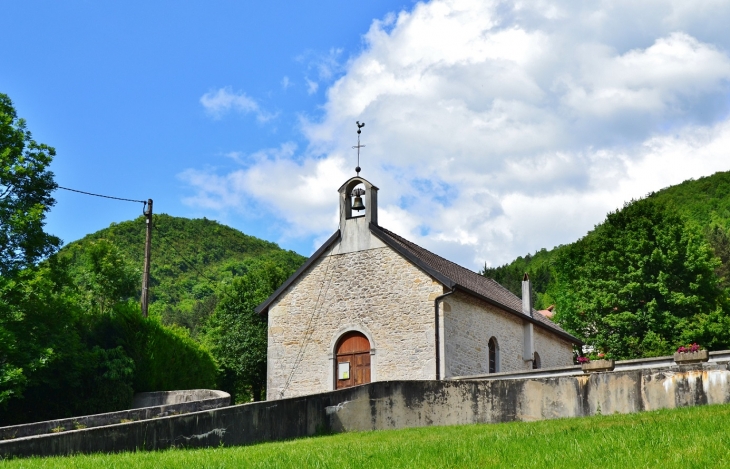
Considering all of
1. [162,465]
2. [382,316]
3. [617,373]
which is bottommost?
[162,465]

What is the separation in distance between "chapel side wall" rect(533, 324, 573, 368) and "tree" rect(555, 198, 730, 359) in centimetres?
392

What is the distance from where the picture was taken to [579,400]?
1633 centimetres

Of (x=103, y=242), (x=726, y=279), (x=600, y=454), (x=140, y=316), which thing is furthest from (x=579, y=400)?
(x=726, y=279)

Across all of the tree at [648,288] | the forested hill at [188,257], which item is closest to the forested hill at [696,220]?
the tree at [648,288]

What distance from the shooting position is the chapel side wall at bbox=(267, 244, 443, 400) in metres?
24.0

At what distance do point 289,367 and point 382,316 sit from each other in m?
3.81

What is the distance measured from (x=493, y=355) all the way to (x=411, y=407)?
9.53 meters

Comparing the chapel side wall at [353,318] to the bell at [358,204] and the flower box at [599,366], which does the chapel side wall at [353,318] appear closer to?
the bell at [358,204]

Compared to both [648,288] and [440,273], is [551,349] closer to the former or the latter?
[648,288]

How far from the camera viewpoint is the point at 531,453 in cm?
911

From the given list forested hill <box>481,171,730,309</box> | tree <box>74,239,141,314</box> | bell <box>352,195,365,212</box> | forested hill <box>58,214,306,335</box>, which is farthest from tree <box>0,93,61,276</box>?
forested hill <box>481,171,730,309</box>

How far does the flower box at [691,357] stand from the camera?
52.2 ft

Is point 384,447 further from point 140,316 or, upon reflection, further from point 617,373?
point 140,316

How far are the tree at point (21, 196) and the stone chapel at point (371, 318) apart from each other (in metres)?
8.07
